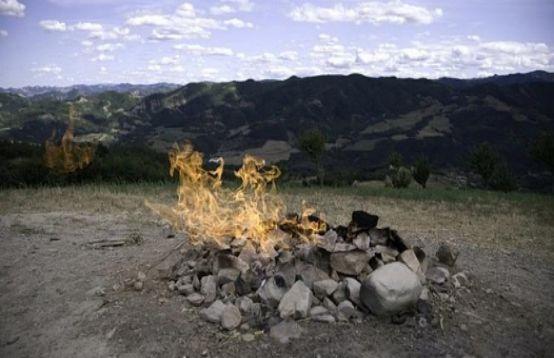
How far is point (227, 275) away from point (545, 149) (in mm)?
35578

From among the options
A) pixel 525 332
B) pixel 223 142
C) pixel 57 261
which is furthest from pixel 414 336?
pixel 223 142

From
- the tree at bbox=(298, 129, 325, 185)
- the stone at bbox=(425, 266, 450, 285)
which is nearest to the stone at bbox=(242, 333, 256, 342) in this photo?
the stone at bbox=(425, 266, 450, 285)

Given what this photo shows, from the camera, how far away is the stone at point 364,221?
8.65 m

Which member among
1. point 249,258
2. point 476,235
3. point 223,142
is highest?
point 249,258

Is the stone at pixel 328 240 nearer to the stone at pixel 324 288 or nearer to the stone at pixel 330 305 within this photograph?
the stone at pixel 324 288

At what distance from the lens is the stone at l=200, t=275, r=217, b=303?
24.4 feet

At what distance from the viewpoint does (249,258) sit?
8.20 meters

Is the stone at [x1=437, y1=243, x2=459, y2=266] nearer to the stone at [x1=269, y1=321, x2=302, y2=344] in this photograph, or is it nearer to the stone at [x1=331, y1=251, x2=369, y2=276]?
the stone at [x1=331, y1=251, x2=369, y2=276]

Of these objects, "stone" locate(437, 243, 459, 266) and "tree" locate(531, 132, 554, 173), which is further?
"tree" locate(531, 132, 554, 173)

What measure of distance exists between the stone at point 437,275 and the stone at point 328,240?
5.62ft

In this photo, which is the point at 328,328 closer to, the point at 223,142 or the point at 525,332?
the point at 525,332

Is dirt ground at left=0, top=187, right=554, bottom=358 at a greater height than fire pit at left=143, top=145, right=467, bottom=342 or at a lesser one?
lesser

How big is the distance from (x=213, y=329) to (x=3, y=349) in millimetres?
2946

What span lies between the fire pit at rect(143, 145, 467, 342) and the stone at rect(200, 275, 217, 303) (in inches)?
0.7
